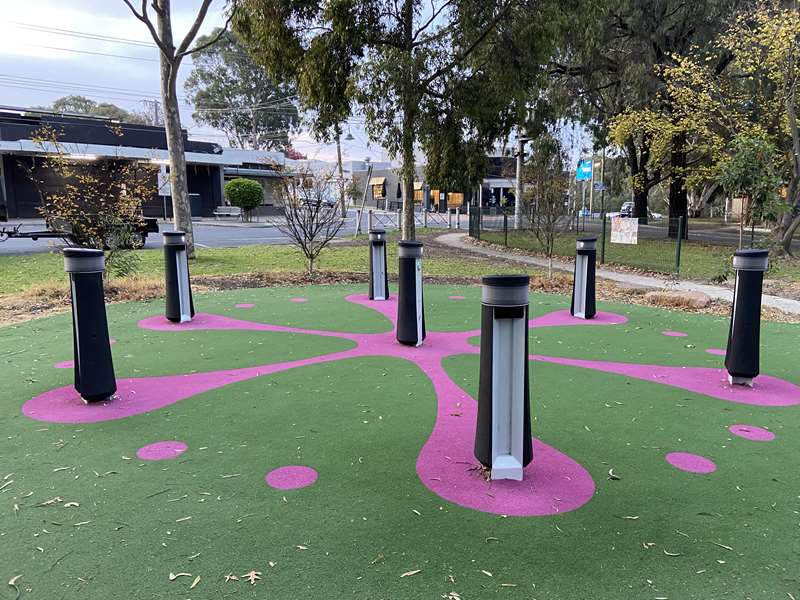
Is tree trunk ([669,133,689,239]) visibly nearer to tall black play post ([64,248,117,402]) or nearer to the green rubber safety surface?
the green rubber safety surface

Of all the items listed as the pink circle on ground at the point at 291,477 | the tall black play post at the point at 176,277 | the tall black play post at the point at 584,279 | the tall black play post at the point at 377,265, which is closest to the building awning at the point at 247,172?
the tall black play post at the point at 377,265

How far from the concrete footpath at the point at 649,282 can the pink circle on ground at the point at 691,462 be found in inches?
268

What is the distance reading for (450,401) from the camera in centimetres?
465

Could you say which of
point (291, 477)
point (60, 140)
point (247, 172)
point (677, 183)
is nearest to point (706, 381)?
point (291, 477)

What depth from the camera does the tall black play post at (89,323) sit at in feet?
13.8

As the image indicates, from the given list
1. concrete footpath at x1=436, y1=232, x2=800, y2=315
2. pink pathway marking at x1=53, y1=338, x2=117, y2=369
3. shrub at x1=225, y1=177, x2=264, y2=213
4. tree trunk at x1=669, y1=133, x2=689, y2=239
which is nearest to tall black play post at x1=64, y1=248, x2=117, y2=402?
pink pathway marking at x1=53, y1=338, x2=117, y2=369

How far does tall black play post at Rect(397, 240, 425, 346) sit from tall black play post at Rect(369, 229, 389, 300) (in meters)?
2.90

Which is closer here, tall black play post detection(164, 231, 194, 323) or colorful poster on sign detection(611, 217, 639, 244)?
Result: tall black play post detection(164, 231, 194, 323)

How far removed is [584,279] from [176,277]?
5.47 m

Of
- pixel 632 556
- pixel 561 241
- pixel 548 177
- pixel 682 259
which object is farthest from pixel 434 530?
pixel 561 241

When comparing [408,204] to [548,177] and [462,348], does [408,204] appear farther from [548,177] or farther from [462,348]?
[462,348]

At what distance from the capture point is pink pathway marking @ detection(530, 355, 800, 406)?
4766 millimetres

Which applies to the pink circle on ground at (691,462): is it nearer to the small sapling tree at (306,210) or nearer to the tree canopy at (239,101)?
the small sapling tree at (306,210)

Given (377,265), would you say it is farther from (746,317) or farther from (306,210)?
(746,317)
